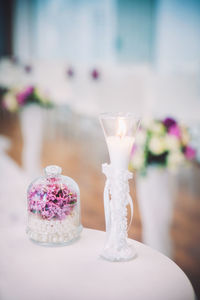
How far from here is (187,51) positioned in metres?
6.04

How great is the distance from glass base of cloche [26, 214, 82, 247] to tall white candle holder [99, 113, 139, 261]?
12 centimetres

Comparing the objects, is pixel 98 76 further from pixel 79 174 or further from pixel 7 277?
pixel 7 277

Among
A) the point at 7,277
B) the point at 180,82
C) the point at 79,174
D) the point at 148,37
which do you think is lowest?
the point at 79,174

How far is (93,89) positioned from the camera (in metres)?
4.76

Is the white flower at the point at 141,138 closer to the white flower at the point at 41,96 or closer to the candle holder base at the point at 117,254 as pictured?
the candle holder base at the point at 117,254

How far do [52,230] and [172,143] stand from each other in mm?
983

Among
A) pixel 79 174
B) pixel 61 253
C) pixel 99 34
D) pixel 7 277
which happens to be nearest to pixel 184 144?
pixel 61 253

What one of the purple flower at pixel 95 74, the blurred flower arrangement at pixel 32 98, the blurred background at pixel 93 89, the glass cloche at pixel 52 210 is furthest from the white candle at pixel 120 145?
the purple flower at pixel 95 74

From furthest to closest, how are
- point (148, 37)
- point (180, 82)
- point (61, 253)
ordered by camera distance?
point (148, 37)
point (180, 82)
point (61, 253)

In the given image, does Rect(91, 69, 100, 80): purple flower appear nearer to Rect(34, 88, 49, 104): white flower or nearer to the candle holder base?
Rect(34, 88, 49, 104): white flower

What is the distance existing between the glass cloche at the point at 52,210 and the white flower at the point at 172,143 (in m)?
0.88

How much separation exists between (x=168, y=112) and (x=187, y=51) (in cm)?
266

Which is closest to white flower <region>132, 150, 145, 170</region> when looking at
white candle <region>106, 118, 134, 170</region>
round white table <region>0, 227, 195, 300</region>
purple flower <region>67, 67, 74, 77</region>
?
round white table <region>0, 227, 195, 300</region>

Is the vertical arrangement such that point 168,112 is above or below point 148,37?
below
